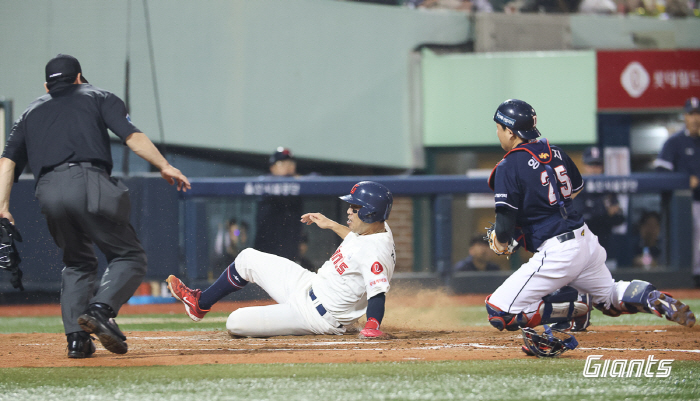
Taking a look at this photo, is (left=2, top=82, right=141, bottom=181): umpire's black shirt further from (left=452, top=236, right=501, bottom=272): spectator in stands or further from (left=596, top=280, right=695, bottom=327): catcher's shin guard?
(left=452, top=236, right=501, bottom=272): spectator in stands

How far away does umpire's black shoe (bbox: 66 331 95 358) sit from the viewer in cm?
427

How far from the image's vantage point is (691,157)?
374 inches

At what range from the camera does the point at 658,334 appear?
529 cm

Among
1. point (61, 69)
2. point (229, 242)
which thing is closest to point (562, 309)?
point (61, 69)

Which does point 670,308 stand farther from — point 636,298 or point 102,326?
point 102,326

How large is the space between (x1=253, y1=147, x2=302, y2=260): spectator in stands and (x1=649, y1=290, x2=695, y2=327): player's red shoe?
13.1ft

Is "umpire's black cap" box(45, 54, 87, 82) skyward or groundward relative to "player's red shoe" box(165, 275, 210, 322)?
skyward

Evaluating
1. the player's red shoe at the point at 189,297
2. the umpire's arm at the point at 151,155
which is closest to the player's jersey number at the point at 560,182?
the umpire's arm at the point at 151,155

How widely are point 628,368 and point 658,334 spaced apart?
1696 millimetres

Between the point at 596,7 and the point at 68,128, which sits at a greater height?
the point at 596,7

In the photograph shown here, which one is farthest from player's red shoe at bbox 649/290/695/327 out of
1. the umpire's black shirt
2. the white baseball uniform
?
the umpire's black shirt

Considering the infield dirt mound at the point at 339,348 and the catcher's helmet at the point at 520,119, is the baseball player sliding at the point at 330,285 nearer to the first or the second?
the infield dirt mound at the point at 339,348

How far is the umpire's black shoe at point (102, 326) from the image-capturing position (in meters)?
4.04

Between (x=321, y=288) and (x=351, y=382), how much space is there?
5.18 ft
